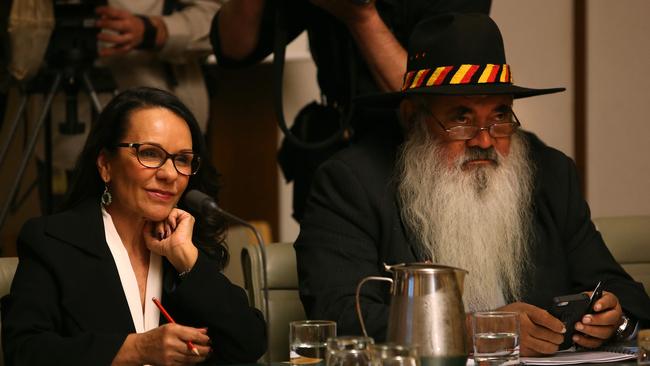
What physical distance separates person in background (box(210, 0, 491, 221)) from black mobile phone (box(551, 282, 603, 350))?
3.18 ft

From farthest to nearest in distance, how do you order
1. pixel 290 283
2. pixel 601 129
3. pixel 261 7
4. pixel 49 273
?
pixel 601 129
pixel 261 7
pixel 290 283
pixel 49 273

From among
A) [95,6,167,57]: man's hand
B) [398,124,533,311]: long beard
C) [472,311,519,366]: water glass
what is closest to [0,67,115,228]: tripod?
[95,6,167,57]: man's hand

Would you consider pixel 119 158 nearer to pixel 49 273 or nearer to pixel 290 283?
pixel 49 273

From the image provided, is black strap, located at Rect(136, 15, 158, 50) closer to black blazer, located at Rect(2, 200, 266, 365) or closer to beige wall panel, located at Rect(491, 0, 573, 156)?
black blazer, located at Rect(2, 200, 266, 365)

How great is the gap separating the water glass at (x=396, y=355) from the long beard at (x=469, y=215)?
1.09 meters

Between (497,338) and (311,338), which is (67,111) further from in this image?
(497,338)

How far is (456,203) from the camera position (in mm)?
3041

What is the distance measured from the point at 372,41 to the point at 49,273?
118 centimetres

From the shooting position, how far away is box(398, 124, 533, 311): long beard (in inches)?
119

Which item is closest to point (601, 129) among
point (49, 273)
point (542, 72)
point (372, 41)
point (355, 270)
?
point (542, 72)

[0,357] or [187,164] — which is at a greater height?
[187,164]

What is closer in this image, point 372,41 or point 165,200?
point 165,200

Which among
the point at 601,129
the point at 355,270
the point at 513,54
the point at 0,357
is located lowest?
the point at 0,357

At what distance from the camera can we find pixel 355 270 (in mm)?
2877
